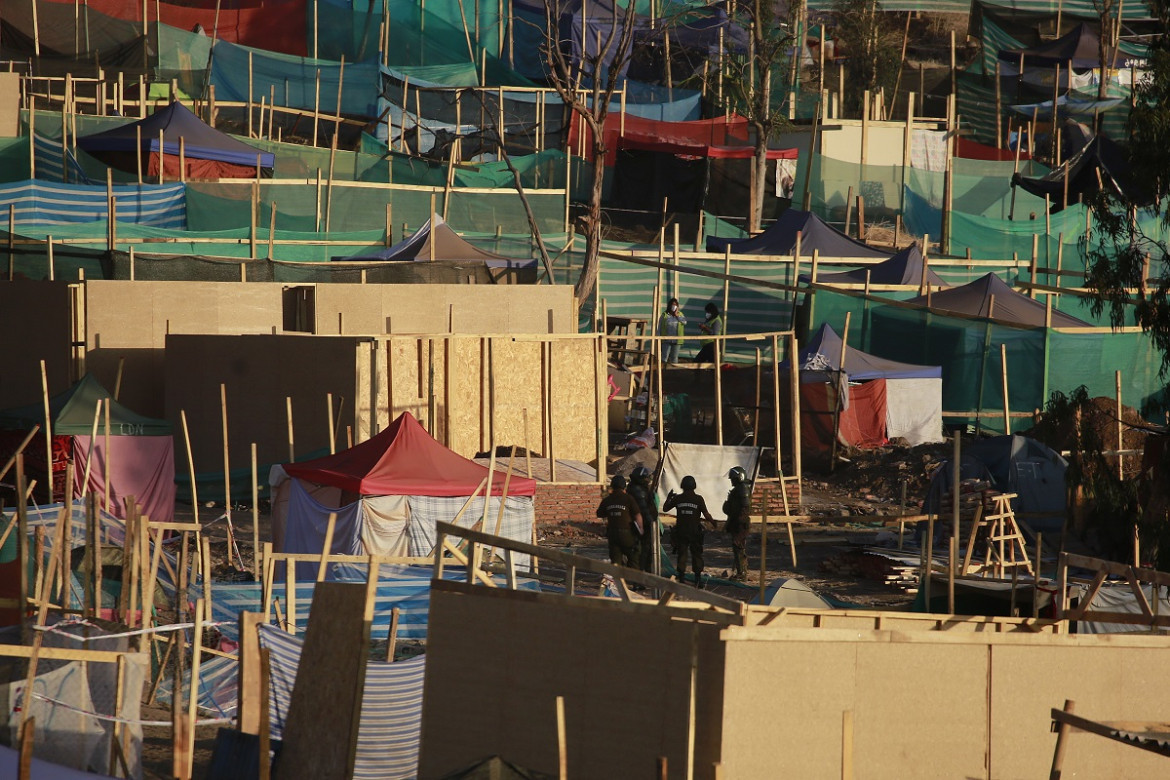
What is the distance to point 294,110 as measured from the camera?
126ft

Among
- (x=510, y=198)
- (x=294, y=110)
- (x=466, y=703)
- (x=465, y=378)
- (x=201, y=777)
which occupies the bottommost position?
(x=201, y=777)

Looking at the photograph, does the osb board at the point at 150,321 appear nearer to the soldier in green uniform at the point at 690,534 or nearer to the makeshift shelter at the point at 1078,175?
the soldier in green uniform at the point at 690,534

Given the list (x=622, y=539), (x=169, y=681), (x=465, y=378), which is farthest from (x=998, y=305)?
(x=169, y=681)

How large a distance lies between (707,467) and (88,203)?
42.3 ft

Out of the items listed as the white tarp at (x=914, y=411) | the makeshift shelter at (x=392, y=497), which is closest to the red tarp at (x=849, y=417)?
the white tarp at (x=914, y=411)

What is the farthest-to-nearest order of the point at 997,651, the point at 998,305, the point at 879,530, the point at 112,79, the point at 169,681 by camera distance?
the point at 112,79 → the point at 998,305 → the point at 879,530 → the point at 169,681 → the point at 997,651

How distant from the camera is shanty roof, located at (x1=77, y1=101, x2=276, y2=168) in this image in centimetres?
3188

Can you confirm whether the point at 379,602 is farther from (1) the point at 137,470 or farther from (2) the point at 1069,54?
(2) the point at 1069,54

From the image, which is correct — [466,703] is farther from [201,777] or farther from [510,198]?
[510,198]

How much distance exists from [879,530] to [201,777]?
12608 mm

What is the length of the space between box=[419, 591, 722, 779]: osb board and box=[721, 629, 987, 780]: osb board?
7.9 inches

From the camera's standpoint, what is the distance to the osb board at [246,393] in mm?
21734

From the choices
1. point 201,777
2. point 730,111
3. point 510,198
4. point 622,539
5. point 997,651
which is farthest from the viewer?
point 730,111

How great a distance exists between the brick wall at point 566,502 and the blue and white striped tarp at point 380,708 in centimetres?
965
